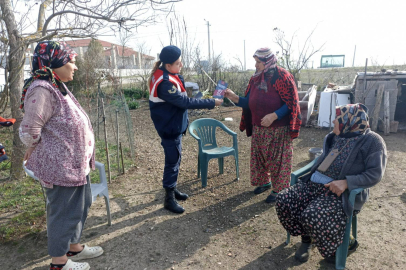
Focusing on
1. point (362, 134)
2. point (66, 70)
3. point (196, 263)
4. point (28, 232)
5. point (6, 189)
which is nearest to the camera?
point (66, 70)

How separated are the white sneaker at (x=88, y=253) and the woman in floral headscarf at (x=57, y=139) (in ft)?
1.15

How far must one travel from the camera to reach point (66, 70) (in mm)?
2078

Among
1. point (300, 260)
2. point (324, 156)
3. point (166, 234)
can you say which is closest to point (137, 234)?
point (166, 234)

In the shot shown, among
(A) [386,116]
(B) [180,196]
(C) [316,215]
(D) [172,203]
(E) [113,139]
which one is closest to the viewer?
(C) [316,215]

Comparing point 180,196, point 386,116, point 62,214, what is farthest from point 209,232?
point 386,116

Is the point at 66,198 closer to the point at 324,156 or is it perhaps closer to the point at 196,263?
the point at 196,263

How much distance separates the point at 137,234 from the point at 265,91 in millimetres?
2111

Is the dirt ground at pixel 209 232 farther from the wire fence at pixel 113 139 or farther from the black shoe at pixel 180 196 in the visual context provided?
the wire fence at pixel 113 139

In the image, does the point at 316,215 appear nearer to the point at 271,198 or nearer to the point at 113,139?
the point at 271,198

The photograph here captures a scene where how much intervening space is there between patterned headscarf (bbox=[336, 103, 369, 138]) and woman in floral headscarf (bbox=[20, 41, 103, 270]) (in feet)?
6.76

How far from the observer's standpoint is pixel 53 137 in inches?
78.8

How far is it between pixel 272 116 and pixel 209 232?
56.8 inches

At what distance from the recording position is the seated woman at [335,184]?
224cm

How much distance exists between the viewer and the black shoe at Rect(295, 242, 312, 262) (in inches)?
98.4
